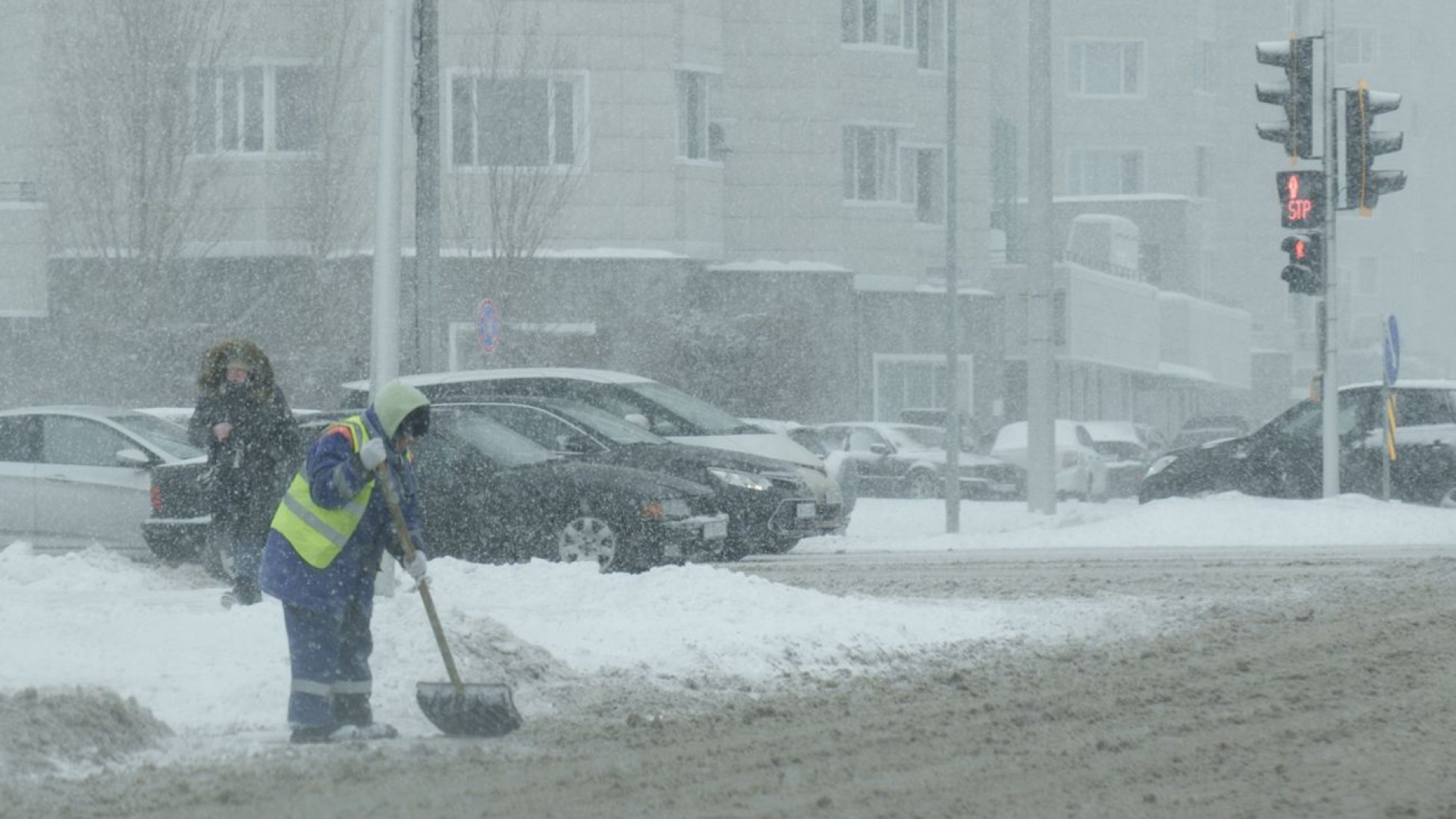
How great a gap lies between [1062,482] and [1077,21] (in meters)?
36.2

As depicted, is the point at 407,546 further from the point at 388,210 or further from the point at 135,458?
the point at 135,458

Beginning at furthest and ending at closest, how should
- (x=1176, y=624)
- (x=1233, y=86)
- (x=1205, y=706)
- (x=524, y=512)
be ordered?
(x=1233, y=86) < (x=524, y=512) < (x=1176, y=624) < (x=1205, y=706)

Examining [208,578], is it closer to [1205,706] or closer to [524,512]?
[524,512]

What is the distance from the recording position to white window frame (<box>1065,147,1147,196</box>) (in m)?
65.5

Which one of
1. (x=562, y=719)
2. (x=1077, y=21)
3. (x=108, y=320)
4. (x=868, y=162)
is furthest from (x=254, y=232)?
(x=1077, y=21)

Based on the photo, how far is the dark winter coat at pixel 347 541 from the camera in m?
8.39

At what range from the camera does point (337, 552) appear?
28.0ft

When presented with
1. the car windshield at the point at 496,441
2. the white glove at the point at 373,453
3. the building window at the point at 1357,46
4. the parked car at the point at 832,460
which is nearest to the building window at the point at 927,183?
the parked car at the point at 832,460

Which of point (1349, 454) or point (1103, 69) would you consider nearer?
point (1349, 454)

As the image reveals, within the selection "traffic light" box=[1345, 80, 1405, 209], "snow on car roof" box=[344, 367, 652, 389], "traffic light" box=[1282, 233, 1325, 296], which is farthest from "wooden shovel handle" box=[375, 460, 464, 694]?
"traffic light" box=[1345, 80, 1405, 209]

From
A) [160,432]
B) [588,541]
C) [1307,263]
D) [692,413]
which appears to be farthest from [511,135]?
[588,541]

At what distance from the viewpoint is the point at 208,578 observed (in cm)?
1641

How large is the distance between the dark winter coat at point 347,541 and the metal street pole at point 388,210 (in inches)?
153

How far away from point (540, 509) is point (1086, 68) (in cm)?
5218
